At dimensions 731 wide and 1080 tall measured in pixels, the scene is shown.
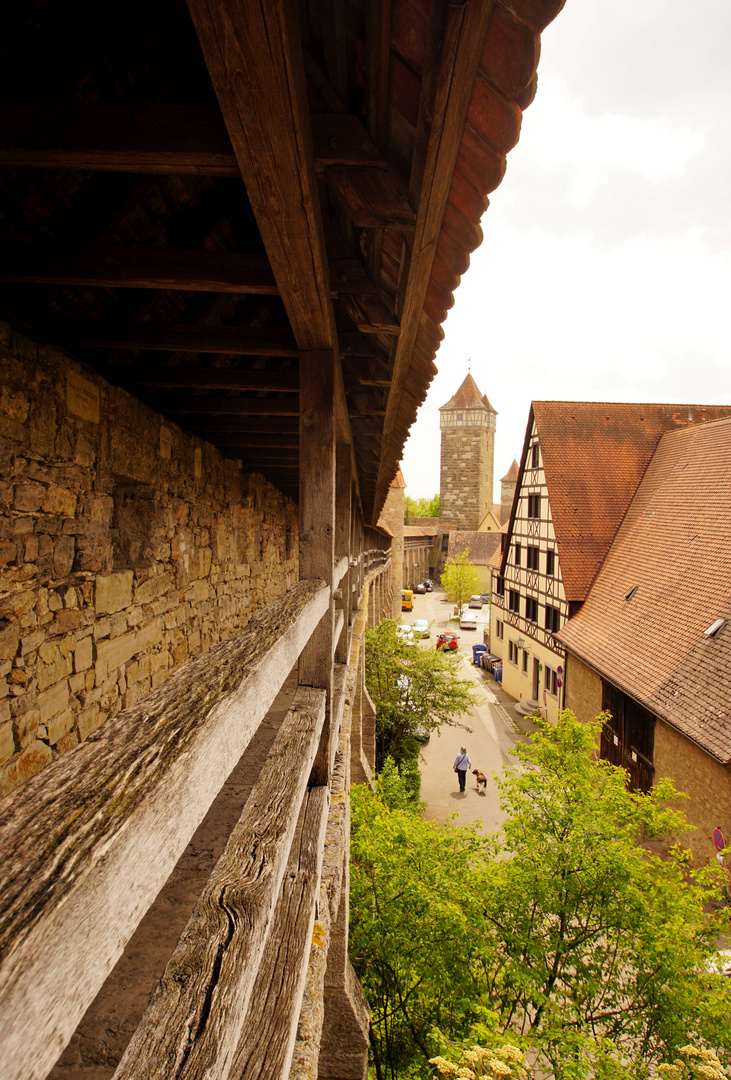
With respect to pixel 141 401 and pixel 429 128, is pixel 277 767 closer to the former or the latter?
pixel 429 128

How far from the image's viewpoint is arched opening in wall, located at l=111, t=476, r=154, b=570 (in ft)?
10.8

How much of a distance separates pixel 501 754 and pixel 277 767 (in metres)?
13.6

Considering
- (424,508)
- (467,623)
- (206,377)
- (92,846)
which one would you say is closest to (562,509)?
(206,377)

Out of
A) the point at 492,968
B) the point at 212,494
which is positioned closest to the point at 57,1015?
the point at 212,494

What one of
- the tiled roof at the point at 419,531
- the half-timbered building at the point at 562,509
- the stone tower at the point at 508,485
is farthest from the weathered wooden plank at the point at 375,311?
the stone tower at the point at 508,485

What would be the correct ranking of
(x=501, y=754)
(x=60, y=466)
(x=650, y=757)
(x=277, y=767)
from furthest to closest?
(x=501, y=754)
(x=650, y=757)
(x=60, y=466)
(x=277, y=767)

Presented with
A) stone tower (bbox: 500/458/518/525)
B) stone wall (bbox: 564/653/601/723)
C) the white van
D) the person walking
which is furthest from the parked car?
Result: stone tower (bbox: 500/458/518/525)

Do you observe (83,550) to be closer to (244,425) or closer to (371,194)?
(244,425)

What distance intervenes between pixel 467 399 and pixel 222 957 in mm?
48353

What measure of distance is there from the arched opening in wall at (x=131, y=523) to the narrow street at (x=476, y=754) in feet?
17.1

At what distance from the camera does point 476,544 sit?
4294cm

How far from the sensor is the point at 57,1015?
44 centimetres

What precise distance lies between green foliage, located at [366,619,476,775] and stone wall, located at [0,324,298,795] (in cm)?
862

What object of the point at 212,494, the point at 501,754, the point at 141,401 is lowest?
the point at 501,754
